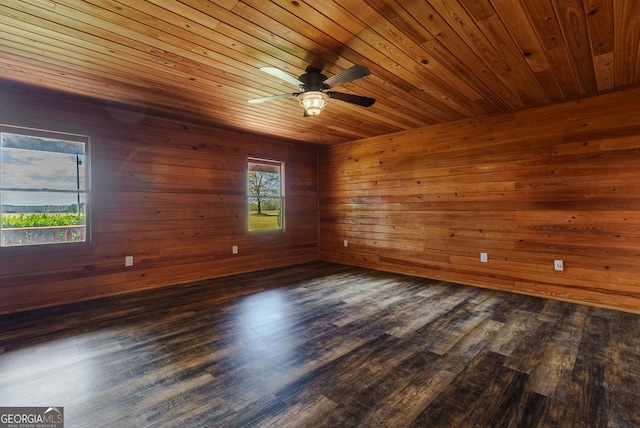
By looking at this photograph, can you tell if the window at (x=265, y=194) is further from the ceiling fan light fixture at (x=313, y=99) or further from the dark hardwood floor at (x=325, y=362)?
the ceiling fan light fixture at (x=313, y=99)

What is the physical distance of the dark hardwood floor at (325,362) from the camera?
5.30 ft

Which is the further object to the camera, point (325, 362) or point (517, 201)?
point (517, 201)

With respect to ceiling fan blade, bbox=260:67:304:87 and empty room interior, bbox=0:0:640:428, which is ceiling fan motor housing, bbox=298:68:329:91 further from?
ceiling fan blade, bbox=260:67:304:87

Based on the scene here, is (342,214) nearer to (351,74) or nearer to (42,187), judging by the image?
(351,74)

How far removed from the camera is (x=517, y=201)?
383 centimetres

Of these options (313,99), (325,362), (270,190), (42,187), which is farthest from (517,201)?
(42,187)

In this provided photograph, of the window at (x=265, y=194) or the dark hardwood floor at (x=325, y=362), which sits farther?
the window at (x=265, y=194)

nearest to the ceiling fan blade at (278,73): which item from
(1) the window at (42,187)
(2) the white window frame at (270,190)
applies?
(1) the window at (42,187)

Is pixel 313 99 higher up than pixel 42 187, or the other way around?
pixel 313 99

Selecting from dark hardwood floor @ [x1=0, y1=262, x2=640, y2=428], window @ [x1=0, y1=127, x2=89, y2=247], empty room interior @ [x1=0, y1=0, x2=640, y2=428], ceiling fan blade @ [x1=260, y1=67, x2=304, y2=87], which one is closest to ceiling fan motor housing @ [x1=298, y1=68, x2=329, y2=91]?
empty room interior @ [x1=0, y1=0, x2=640, y2=428]

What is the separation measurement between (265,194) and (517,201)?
3867 mm

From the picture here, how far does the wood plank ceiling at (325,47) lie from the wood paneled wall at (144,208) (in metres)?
0.42

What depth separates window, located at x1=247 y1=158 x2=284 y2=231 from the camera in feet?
17.3

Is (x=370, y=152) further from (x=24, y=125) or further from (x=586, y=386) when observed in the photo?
(x=24, y=125)
